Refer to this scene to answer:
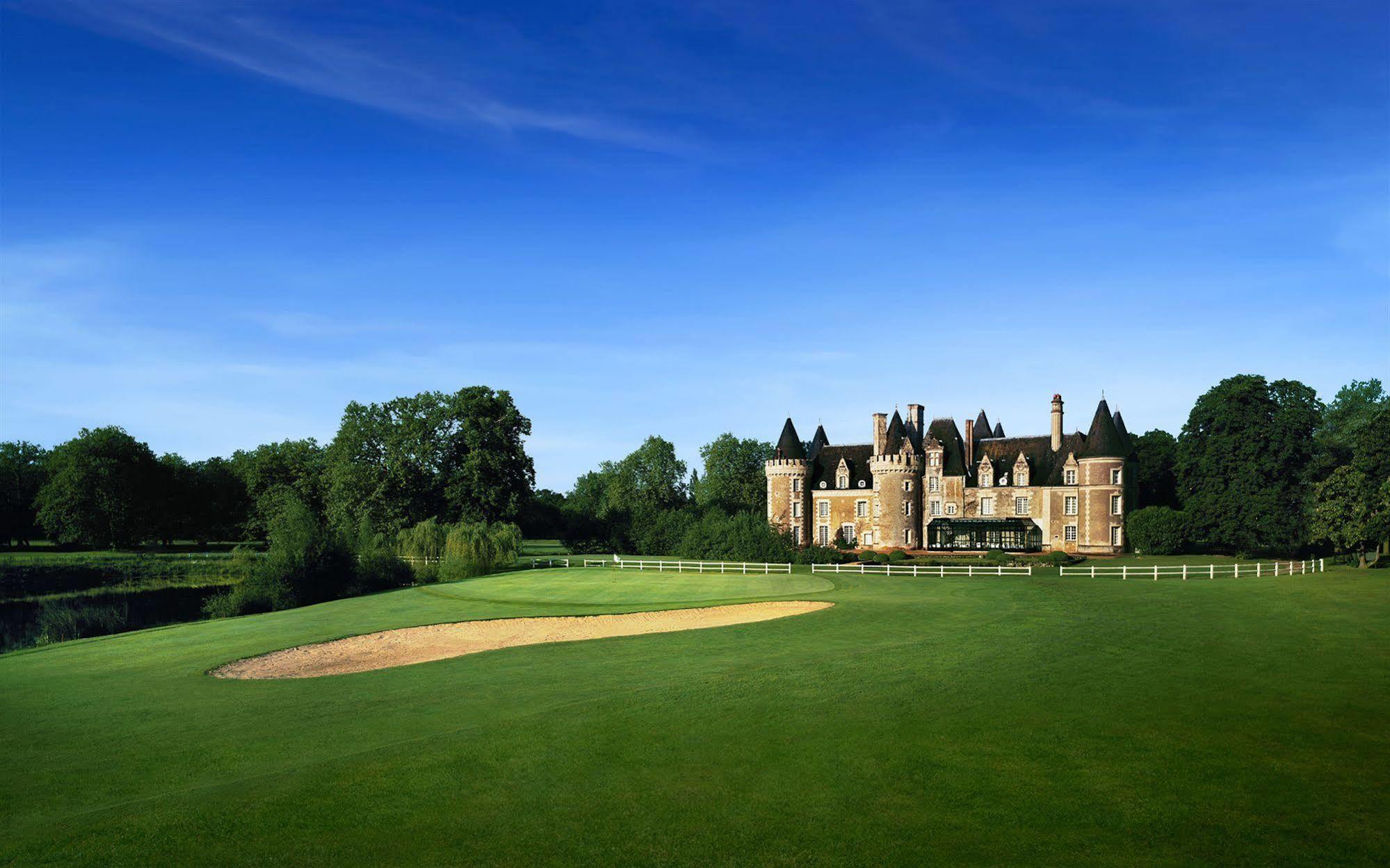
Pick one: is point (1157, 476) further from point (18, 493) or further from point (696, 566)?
point (18, 493)

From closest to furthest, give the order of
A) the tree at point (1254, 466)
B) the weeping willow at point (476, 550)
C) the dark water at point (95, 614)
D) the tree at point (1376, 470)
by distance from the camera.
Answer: the dark water at point (95, 614), the tree at point (1376, 470), the weeping willow at point (476, 550), the tree at point (1254, 466)

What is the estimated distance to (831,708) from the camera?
51.6ft

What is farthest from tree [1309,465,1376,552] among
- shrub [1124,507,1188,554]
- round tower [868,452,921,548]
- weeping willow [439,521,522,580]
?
weeping willow [439,521,522,580]

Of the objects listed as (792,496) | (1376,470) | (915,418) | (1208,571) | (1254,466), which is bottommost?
(1208,571)

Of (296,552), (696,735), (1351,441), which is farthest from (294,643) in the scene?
(1351,441)

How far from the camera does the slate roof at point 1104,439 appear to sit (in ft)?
214

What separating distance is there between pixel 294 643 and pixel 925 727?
886 inches

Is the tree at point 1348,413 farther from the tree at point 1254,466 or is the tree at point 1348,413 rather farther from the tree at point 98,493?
the tree at point 98,493

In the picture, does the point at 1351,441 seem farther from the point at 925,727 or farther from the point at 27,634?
the point at 27,634

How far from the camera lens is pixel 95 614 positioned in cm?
4300

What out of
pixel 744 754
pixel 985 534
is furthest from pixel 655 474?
pixel 744 754

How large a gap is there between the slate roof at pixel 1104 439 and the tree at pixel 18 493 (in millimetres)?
92256

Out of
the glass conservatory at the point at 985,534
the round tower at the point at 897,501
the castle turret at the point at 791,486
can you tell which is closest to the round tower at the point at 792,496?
the castle turret at the point at 791,486

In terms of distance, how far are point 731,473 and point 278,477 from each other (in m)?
48.1
